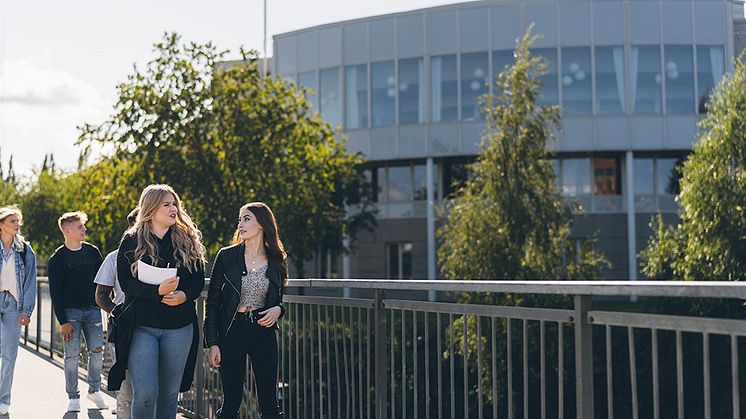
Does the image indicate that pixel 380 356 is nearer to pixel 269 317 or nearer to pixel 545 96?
pixel 269 317


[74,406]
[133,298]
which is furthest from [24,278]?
[133,298]

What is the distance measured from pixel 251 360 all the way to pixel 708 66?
34.1 m

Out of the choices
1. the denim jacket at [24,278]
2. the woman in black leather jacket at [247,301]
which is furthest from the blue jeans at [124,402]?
the denim jacket at [24,278]

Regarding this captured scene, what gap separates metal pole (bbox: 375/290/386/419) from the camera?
238 inches

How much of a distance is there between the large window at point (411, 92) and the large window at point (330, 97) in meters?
2.62

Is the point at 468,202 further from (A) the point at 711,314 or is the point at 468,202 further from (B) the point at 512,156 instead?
(A) the point at 711,314

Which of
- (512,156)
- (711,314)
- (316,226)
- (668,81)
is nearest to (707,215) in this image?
(711,314)

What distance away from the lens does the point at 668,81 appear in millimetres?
37531

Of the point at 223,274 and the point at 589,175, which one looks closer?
the point at 223,274

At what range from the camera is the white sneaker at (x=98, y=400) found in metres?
9.78

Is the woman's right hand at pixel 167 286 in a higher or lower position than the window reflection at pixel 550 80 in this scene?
lower

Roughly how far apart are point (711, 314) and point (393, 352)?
18551mm

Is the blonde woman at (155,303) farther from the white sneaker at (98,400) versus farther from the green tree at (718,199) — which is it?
the green tree at (718,199)

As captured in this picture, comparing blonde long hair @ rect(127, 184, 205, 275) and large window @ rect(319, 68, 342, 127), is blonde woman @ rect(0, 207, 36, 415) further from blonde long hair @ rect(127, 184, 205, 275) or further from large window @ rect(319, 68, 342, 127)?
large window @ rect(319, 68, 342, 127)
